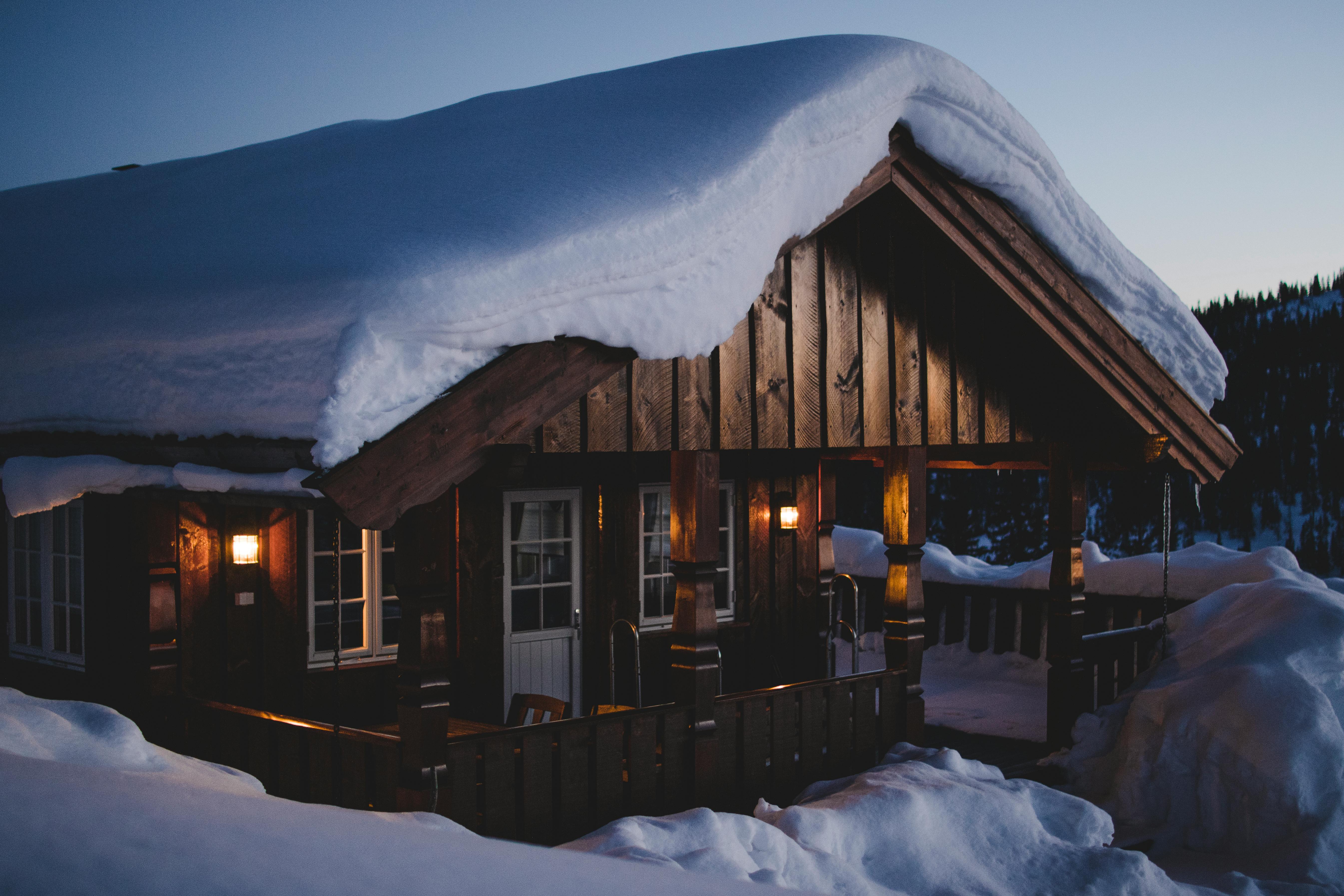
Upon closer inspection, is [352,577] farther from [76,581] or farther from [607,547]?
[607,547]

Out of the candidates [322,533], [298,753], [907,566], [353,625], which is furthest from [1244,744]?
[322,533]

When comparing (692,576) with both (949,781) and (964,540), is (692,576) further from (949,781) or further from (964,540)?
(964,540)

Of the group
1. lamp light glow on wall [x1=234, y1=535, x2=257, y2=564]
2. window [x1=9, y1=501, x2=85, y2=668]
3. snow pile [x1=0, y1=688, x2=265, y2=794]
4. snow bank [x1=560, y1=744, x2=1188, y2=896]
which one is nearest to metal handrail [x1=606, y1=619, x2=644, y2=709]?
snow bank [x1=560, y1=744, x2=1188, y2=896]

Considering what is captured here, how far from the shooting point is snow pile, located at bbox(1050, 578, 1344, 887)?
23.7ft

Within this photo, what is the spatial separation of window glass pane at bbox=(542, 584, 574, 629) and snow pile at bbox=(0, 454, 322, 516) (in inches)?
184

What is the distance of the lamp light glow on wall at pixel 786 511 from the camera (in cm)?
1130

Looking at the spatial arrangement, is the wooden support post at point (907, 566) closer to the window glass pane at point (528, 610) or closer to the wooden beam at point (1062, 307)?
the wooden beam at point (1062, 307)

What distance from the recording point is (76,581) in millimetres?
8133

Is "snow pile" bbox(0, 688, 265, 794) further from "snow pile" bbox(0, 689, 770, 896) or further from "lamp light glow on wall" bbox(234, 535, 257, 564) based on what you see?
"lamp light glow on wall" bbox(234, 535, 257, 564)

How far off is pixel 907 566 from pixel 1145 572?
459cm

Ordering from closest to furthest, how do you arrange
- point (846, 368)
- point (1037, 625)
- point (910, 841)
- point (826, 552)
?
point (910, 841) → point (846, 368) → point (826, 552) → point (1037, 625)

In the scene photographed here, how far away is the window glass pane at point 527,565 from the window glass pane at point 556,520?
168 mm

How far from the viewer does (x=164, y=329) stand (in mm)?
5266

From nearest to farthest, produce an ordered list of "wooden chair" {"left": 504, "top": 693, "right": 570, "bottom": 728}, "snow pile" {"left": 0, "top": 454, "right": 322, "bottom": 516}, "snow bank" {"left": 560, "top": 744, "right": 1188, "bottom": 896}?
"snow pile" {"left": 0, "top": 454, "right": 322, "bottom": 516}
"snow bank" {"left": 560, "top": 744, "right": 1188, "bottom": 896}
"wooden chair" {"left": 504, "top": 693, "right": 570, "bottom": 728}
